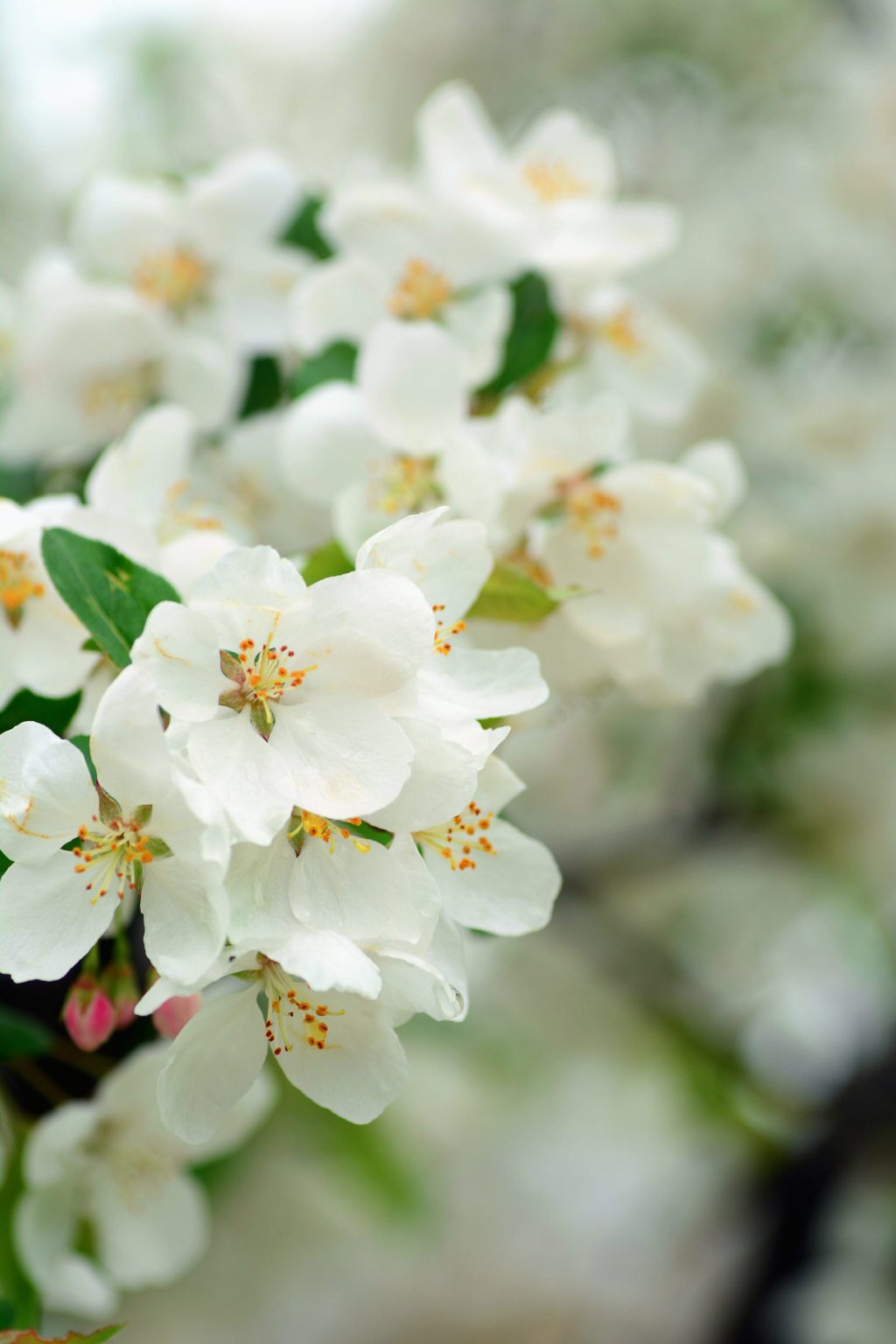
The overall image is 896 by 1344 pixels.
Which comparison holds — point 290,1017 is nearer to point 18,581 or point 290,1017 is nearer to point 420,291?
point 18,581

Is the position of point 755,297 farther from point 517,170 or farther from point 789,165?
point 517,170

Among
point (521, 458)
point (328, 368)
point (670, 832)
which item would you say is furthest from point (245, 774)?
point (670, 832)

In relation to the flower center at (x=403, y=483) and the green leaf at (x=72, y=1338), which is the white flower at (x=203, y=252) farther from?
the green leaf at (x=72, y=1338)

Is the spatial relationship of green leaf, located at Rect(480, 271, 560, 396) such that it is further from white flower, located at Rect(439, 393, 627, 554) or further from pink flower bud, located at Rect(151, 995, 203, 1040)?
pink flower bud, located at Rect(151, 995, 203, 1040)

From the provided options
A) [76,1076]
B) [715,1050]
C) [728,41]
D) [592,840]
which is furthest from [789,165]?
[76,1076]

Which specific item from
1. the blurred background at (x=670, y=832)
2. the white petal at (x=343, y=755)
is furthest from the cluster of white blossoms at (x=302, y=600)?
the blurred background at (x=670, y=832)

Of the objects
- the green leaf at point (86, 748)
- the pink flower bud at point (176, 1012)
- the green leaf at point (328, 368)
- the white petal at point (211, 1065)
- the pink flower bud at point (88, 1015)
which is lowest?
the pink flower bud at point (88, 1015)
